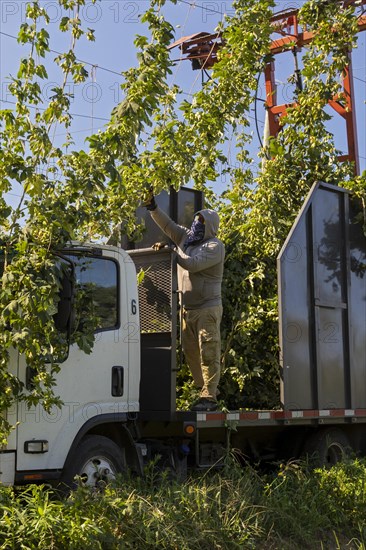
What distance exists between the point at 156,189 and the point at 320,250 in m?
2.50

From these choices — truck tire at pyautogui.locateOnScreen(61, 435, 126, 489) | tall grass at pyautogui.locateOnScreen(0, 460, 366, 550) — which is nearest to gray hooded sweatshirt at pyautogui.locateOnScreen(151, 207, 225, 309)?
tall grass at pyautogui.locateOnScreen(0, 460, 366, 550)

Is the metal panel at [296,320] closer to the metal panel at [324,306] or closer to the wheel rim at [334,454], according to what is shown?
the metal panel at [324,306]

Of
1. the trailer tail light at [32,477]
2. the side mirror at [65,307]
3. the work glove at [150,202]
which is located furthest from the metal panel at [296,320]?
the trailer tail light at [32,477]

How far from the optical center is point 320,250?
9148 mm

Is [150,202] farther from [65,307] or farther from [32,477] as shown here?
[32,477]

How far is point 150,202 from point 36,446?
2782 mm

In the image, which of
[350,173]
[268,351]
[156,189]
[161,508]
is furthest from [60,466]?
[350,173]

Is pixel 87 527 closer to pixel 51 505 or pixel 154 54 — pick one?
pixel 51 505

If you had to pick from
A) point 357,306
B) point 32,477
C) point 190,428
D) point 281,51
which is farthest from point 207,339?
point 281,51

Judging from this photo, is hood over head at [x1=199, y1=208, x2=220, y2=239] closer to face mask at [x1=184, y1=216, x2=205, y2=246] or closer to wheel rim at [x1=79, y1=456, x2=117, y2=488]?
face mask at [x1=184, y1=216, x2=205, y2=246]

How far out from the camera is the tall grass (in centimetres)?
517

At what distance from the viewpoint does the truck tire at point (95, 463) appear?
6.66 m

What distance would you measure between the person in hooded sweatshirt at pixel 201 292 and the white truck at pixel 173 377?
0.98 ft

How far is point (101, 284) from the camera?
728 cm
